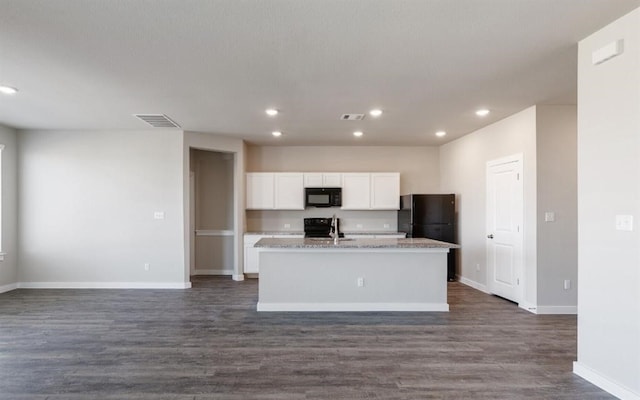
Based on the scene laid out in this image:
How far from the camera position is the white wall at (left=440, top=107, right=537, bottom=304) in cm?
469

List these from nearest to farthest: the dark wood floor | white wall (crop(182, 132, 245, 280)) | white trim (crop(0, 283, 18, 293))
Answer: the dark wood floor, white trim (crop(0, 283, 18, 293)), white wall (crop(182, 132, 245, 280))

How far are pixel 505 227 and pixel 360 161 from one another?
10.4ft

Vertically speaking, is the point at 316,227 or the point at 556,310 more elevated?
the point at 316,227

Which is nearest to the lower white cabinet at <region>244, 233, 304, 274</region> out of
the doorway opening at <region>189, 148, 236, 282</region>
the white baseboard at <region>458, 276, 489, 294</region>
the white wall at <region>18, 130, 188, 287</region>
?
the doorway opening at <region>189, 148, 236, 282</region>

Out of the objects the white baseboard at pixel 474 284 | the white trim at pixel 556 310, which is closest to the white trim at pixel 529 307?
the white trim at pixel 556 310

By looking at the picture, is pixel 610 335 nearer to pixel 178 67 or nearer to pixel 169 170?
pixel 178 67

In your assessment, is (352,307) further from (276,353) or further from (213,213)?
(213,213)

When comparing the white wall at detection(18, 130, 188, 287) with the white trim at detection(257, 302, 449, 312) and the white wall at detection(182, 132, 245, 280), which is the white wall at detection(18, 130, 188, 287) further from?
the white trim at detection(257, 302, 449, 312)

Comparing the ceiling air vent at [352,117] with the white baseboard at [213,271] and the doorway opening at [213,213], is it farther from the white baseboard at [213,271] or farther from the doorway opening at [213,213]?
the white baseboard at [213,271]

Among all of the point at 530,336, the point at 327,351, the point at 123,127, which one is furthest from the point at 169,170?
the point at 530,336

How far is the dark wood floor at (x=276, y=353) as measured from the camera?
269 centimetres

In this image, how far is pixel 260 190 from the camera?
23.5 feet

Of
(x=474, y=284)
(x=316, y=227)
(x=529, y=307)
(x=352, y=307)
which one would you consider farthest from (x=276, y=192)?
(x=529, y=307)

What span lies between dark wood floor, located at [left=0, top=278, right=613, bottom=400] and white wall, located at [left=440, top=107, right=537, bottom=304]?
3.30 ft
